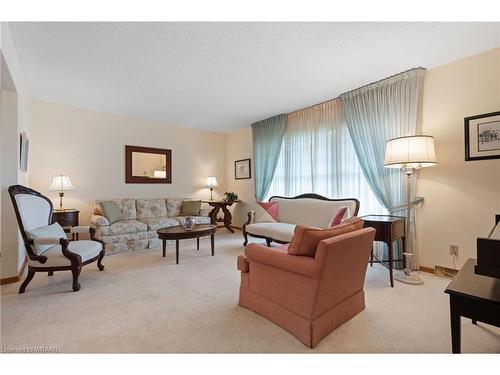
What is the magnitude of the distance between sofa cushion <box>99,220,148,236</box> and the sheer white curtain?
267cm

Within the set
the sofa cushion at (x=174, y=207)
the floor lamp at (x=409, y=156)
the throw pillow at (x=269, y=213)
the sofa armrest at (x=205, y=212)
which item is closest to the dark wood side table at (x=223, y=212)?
the sofa armrest at (x=205, y=212)

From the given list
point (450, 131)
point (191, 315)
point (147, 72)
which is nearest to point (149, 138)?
point (147, 72)

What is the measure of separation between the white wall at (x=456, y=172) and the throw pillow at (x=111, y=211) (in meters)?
4.65

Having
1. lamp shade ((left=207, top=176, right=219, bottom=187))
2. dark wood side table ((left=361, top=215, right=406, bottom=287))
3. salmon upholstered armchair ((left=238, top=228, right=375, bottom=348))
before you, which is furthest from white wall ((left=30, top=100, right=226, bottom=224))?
dark wood side table ((left=361, top=215, right=406, bottom=287))

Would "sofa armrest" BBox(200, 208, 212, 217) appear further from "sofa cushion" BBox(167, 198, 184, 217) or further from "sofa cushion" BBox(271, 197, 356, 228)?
"sofa cushion" BBox(271, 197, 356, 228)

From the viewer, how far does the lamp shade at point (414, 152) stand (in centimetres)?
255

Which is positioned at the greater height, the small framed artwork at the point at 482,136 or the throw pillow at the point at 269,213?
the small framed artwork at the point at 482,136

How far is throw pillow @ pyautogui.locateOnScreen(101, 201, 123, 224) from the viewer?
4124mm

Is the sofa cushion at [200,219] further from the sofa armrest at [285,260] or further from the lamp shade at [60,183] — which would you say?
the sofa armrest at [285,260]

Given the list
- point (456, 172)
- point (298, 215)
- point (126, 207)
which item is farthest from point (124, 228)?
point (456, 172)

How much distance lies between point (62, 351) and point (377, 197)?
3604 mm

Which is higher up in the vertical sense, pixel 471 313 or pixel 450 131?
pixel 450 131

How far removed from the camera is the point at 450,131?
9.12ft
